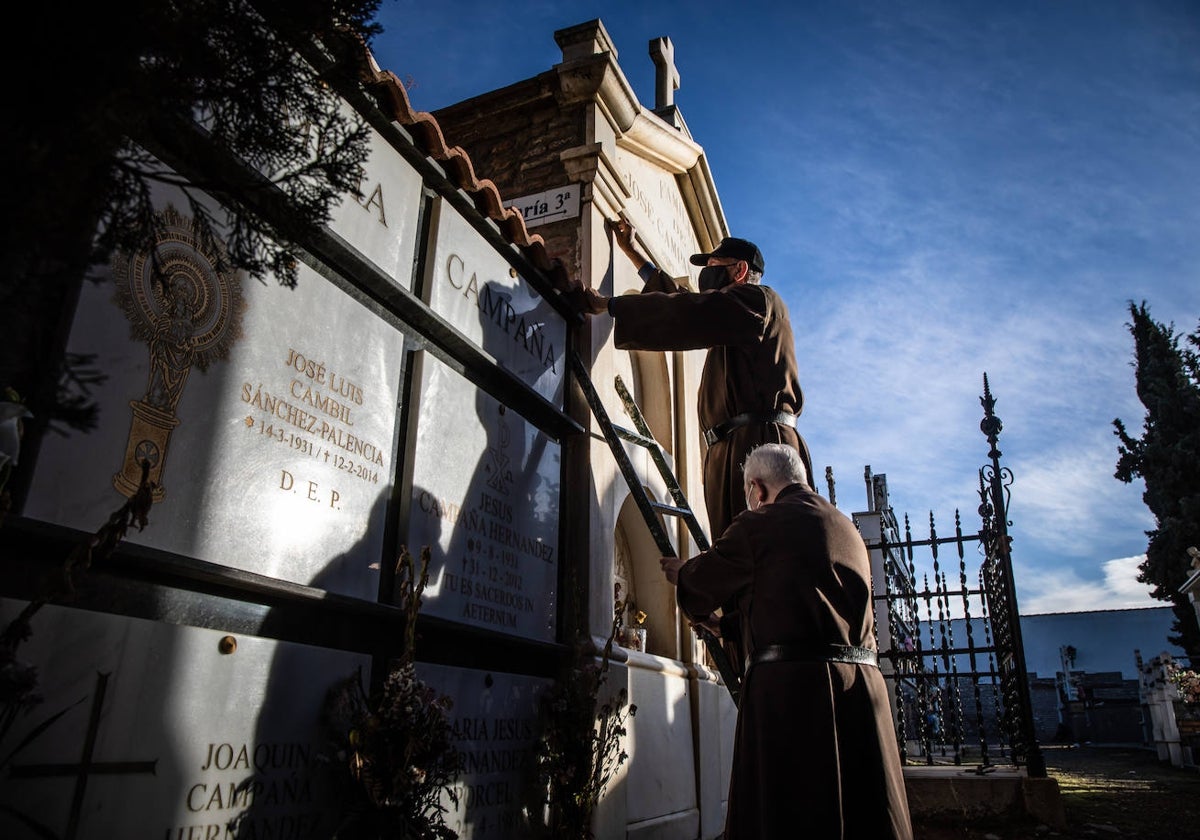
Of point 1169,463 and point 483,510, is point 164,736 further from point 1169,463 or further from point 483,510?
point 1169,463

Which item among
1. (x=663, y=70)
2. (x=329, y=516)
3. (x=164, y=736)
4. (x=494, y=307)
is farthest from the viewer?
(x=663, y=70)

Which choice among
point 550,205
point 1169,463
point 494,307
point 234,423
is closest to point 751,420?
point 494,307

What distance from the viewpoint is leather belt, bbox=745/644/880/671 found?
138 inches

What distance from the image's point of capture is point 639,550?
702 centimetres

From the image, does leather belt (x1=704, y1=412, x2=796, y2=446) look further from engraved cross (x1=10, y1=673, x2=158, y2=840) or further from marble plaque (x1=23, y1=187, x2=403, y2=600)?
engraved cross (x1=10, y1=673, x2=158, y2=840)

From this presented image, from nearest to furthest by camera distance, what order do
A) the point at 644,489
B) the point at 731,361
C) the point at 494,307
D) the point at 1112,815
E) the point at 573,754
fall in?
the point at 573,754 < the point at 494,307 < the point at 731,361 < the point at 644,489 < the point at 1112,815

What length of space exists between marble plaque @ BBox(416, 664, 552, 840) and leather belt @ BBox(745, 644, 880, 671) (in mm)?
1316

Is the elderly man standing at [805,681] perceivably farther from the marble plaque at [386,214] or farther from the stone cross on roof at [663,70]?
the stone cross on roof at [663,70]

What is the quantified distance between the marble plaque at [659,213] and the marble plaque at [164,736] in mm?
5158

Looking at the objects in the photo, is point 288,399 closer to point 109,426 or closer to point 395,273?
point 109,426

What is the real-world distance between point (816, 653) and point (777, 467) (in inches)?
38.8

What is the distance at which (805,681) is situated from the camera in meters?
3.46

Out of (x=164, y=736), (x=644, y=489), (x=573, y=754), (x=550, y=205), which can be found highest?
(x=550, y=205)

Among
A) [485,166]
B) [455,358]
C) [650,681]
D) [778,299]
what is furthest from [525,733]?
[485,166]
